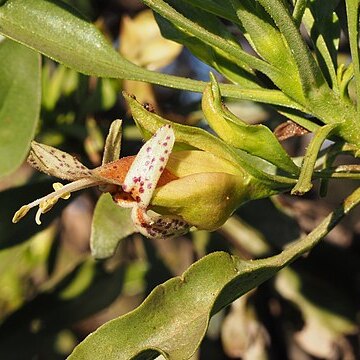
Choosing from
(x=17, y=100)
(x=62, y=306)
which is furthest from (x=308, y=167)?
(x=62, y=306)

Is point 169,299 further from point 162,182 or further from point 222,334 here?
point 222,334

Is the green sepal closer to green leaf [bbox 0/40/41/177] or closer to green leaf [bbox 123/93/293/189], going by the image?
green leaf [bbox 123/93/293/189]

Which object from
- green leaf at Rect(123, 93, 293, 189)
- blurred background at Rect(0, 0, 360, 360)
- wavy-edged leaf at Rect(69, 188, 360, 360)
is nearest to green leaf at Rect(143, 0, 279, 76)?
green leaf at Rect(123, 93, 293, 189)

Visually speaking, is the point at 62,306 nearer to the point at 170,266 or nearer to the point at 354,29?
the point at 170,266

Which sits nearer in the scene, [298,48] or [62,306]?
[298,48]

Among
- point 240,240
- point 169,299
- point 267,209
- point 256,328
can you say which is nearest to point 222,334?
point 256,328

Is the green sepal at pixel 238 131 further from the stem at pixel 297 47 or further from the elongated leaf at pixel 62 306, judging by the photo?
the elongated leaf at pixel 62 306

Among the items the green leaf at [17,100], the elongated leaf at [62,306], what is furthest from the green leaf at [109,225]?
the elongated leaf at [62,306]
